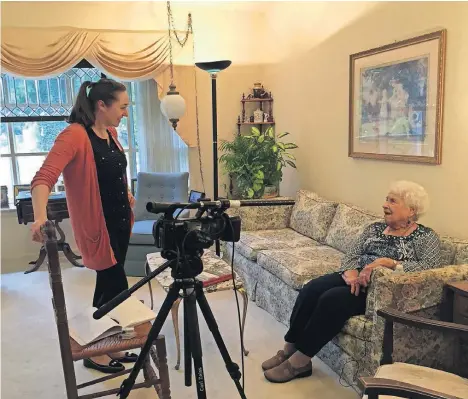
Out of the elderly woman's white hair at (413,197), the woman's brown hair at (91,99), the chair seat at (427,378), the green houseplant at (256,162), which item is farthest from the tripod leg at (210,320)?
the green houseplant at (256,162)

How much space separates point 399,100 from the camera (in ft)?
9.14

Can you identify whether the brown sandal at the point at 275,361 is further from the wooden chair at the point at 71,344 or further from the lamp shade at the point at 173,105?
the lamp shade at the point at 173,105

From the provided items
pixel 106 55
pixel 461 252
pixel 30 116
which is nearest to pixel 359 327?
pixel 461 252

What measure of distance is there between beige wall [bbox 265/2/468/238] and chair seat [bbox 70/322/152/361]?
1.78m

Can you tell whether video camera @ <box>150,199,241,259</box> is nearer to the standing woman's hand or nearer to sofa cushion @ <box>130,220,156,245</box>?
the standing woman's hand

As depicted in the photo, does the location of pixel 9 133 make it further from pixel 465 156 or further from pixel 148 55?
pixel 465 156

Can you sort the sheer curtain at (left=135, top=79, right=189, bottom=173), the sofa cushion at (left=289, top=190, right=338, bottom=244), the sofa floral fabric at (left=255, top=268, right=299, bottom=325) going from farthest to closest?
1. the sheer curtain at (left=135, top=79, right=189, bottom=173)
2. the sofa cushion at (left=289, top=190, right=338, bottom=244)
3. the sofa floral fabric at (left=255, top=268, right=299, bottom=325)

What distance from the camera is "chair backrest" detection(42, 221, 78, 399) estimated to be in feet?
5.12

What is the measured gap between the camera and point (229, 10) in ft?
14.5

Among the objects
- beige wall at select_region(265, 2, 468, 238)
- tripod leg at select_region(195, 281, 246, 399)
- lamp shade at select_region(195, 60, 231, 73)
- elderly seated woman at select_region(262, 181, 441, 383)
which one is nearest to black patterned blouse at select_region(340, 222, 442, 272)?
elderly seated woman at select_region(262, 181, 441, 383)

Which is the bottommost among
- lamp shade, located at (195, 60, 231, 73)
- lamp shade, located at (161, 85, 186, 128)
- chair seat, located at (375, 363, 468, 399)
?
chair seat, located at (375, 363, 468, 399)

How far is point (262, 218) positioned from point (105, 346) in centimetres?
213

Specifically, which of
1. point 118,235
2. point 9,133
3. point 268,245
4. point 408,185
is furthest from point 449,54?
point 9,133

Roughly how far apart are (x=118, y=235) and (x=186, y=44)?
2829mm
